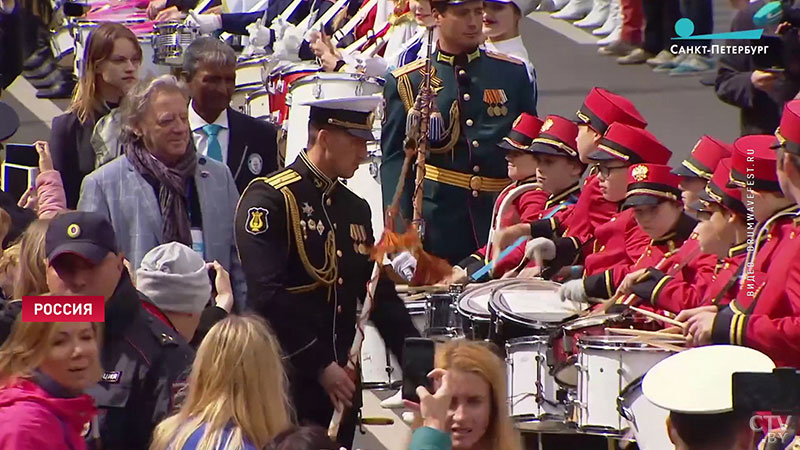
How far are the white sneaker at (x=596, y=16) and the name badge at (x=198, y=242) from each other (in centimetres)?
688

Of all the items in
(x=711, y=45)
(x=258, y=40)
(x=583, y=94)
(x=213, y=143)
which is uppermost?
(x=213, y=143)

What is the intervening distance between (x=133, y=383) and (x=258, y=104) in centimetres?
731

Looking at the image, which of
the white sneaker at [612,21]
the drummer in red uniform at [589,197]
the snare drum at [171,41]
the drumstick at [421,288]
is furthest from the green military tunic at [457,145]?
the white sneaker at [612,21]

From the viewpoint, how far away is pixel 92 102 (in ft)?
32.6

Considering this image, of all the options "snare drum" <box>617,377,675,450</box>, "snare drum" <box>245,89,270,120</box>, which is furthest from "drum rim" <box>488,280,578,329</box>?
"snare drum" <box>245,89,270,120</box>

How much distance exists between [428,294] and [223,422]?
3171mm

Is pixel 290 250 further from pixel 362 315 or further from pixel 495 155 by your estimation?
pixel 495 155

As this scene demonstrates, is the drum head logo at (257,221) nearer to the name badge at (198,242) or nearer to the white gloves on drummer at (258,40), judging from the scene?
the name badge at (198,242)

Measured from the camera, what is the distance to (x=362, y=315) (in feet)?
27.5

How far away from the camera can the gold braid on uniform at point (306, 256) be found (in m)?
8.21

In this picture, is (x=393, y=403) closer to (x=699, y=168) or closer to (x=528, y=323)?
(x=528, y=323)

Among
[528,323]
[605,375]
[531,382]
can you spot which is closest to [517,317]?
[528,323]

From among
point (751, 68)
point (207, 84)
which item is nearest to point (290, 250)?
point (207, 84)

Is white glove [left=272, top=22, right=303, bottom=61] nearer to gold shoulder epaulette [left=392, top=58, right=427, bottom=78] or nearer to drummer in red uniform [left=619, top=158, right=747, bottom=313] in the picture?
gold shoulder epaulette [left=392, top=58, right=427, bottom=78]
